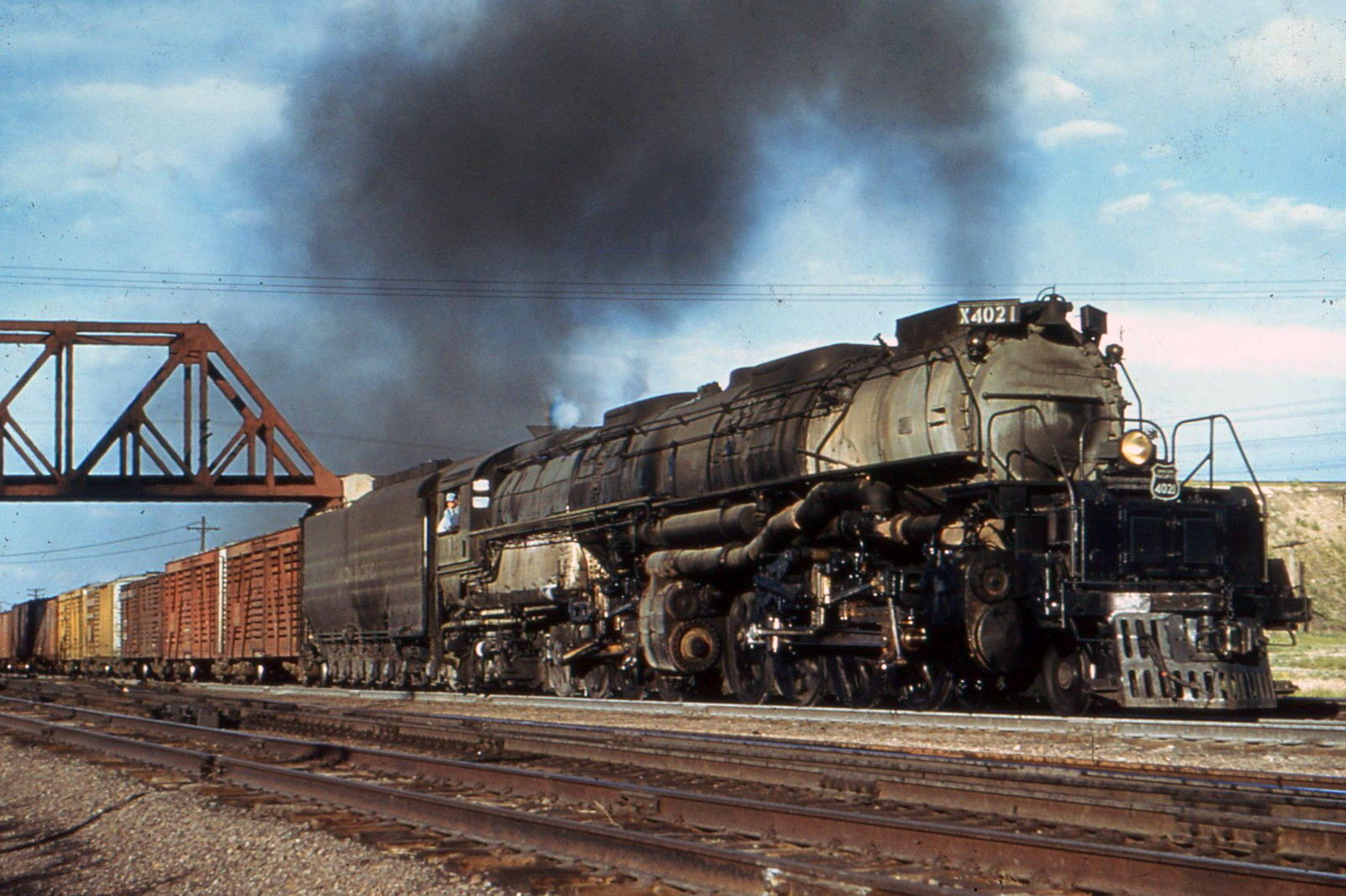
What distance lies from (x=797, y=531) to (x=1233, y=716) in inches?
189

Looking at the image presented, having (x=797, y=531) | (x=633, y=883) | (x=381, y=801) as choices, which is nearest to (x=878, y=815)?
(x=633, y=883)

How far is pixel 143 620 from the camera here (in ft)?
150

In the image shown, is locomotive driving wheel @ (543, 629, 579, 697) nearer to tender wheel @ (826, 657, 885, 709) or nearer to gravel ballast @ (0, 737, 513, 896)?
tender wheel @ (826, 657, 885, 709)

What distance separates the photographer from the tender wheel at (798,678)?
15672mm

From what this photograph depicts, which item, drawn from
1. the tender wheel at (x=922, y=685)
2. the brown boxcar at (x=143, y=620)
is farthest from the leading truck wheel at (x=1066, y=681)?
the brown boxcar at (x=143, y=620)

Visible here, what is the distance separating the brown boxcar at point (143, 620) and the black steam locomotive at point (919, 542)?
26841 millimetres

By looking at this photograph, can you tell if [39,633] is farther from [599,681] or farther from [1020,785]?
[1020,785]

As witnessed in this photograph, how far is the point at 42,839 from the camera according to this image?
8.93 metres

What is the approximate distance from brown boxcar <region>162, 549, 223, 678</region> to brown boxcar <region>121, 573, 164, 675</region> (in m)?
0.62

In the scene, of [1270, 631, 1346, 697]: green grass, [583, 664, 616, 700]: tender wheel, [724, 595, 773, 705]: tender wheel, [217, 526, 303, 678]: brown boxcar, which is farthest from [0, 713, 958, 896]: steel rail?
[217, 526, 303, 678]: brown boxcar

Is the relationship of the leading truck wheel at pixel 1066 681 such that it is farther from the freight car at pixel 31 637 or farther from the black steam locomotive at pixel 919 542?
the freight car at pixel 31 637

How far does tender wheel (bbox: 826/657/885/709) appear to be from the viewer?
49.5ft

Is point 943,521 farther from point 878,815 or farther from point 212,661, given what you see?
point 212,661

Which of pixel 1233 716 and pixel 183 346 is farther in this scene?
pixel 183 346
